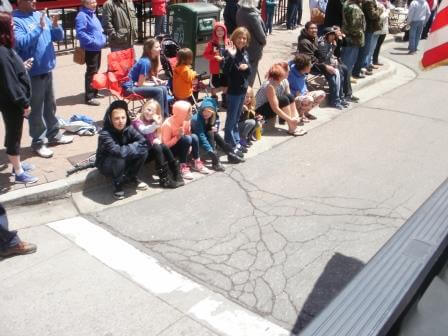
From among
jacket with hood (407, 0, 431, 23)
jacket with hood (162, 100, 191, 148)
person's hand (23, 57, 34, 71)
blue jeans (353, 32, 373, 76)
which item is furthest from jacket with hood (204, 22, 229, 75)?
jacket with hood (407, 0, 431, 23)

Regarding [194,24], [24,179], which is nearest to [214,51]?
[194,24]

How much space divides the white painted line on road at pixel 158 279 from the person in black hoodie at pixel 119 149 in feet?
1.98

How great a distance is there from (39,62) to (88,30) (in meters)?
1.82

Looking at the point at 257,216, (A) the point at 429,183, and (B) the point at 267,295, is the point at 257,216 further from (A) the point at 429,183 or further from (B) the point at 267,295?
(A) the point at 429,183

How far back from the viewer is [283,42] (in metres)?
13.6

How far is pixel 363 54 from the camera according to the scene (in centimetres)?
1081

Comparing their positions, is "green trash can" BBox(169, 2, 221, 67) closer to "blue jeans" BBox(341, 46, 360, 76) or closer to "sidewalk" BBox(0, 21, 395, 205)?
"sidewalk" BBox(0, 21, 395, 205)

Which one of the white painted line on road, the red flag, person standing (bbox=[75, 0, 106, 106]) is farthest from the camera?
person standing (bbox=[75, 0, 106, 106])

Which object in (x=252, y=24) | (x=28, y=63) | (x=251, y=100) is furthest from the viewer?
(x=252, y=24)

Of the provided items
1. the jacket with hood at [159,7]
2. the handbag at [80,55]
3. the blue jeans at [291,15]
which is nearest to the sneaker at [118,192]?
the handbag at [80,55]

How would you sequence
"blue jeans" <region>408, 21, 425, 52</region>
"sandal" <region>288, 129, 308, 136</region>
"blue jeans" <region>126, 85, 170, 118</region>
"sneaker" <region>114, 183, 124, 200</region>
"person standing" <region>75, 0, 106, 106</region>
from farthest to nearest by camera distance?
"blue jeans" <region>408, 21, 425, 52</region>, "sandal" <region>288, 129, 308, 136</region>, "person standing" <region>75, 0, 106, 106</region>, "blue jeans" <region>126, 85, 170, 118</region>, "sneaker" <region>114, 183, 124, 200</region>

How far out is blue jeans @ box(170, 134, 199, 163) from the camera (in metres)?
Result: 6.25

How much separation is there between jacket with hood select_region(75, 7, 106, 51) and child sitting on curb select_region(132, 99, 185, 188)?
7.09ft

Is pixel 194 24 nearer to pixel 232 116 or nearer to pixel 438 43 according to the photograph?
pixel 232 116
